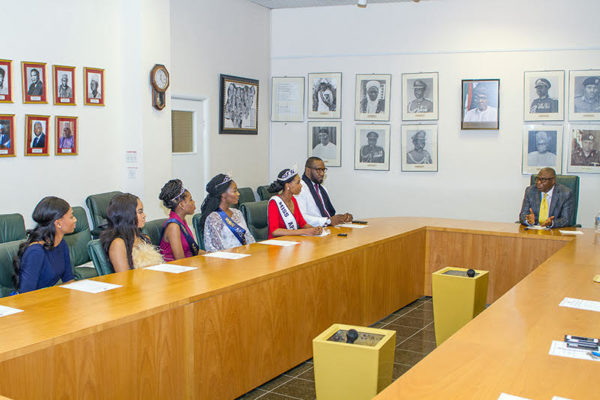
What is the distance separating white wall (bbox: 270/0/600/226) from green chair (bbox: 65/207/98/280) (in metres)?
3.83

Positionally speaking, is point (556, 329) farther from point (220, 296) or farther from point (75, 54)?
point (75, 54)

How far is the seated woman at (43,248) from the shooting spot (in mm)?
3633

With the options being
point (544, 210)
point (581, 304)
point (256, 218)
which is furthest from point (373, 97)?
point (581, 304)

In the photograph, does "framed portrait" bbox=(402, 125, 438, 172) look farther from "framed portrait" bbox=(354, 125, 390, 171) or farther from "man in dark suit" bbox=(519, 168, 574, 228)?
"man in dark suit" bbox=(519, 168, 574, 228)

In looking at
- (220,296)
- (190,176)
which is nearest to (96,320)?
(220,296)

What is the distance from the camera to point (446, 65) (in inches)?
326

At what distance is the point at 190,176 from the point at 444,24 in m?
3.82

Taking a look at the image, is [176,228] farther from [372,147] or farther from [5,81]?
[372,147]

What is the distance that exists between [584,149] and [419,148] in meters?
2.02

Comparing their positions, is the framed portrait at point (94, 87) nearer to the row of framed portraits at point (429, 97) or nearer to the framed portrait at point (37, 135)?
the framed portrait at point (37, 135)

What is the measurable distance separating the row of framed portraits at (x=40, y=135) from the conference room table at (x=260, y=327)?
229cm

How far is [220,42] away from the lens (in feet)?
26.2

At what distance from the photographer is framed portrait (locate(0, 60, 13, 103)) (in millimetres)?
5371

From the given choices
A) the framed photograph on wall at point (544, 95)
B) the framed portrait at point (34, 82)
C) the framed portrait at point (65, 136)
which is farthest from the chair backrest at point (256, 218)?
the framed photograph on wall at point (544, 95)
